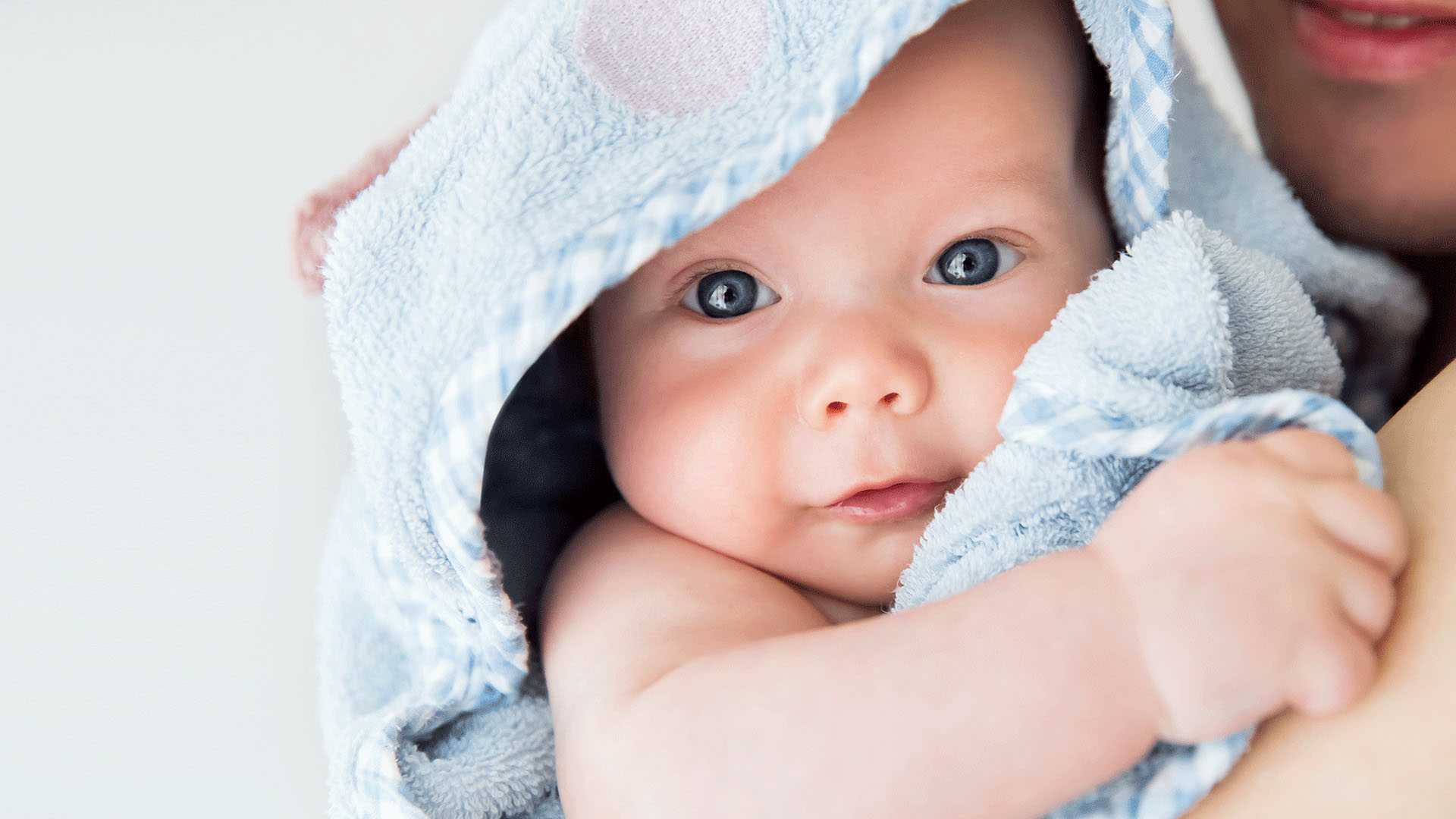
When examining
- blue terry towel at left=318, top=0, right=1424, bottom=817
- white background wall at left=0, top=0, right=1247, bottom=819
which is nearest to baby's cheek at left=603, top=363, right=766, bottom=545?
blue terry towel at left=318, top=0, right=1424, bottom=817

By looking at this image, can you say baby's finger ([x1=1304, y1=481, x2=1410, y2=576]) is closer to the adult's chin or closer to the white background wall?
the adult's chin

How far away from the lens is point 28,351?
1516 mm

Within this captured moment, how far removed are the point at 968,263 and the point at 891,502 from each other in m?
0.18

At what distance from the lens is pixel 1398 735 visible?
19.9 inches

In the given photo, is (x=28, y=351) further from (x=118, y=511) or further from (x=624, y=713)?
(x=624, y=713)

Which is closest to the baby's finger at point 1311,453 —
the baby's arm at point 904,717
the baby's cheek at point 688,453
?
the baby's arm at point 904,717

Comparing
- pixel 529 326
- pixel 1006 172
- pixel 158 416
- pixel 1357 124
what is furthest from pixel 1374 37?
pixel 158 416

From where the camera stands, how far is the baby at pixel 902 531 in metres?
0.53

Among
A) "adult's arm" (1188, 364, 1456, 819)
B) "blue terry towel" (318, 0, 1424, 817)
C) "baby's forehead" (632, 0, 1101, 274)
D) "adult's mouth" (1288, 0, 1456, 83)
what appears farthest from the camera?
"adult's mouth" (1288, 0, 1456, 83)

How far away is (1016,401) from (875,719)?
9.5 inches

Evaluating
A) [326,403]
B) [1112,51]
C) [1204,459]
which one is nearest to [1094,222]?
[1112,51]

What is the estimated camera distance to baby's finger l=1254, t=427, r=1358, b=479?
0.56m

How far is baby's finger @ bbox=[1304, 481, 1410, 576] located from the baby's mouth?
11.8 inches

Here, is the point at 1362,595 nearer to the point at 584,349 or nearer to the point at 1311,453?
the point at 1311,453
